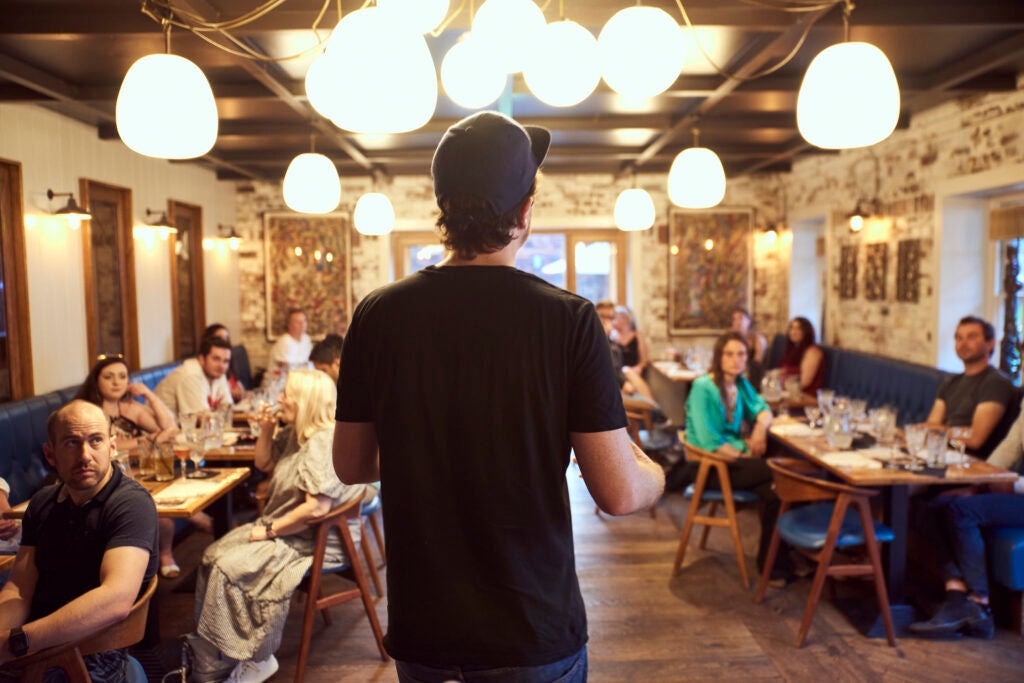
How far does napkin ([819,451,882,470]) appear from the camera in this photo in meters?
3.73

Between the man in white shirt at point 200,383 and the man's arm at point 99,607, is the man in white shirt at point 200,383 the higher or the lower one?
the higher one

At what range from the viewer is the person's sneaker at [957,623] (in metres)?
3.65

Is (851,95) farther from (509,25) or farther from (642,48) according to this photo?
(509,25)

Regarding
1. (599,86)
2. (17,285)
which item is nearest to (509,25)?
(599,86)

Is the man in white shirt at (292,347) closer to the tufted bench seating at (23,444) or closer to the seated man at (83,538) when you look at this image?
the tufted bench seating at (23,444)

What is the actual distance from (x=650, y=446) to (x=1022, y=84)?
12.1 feet

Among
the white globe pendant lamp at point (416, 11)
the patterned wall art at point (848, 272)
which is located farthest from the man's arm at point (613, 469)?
the patterned wall art at point (848, 272)

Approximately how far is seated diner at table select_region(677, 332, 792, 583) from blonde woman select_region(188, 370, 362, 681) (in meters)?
2.15

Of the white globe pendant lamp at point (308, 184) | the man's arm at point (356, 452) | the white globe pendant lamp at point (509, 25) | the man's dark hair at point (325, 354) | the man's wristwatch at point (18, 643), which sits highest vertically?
the white globe pendant lamp at point (509, 25)

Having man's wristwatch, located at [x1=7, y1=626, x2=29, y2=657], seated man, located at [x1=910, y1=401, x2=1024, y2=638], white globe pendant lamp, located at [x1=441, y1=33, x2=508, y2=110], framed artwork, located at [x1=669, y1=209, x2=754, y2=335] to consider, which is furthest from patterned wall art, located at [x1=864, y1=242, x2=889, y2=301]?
man's wristwatch, located at [x1=7, y1=626, x2=29, y2=657]

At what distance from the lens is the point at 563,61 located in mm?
2213

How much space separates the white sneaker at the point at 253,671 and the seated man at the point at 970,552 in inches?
118

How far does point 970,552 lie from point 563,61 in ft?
10.5

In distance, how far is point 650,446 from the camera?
6516mm
